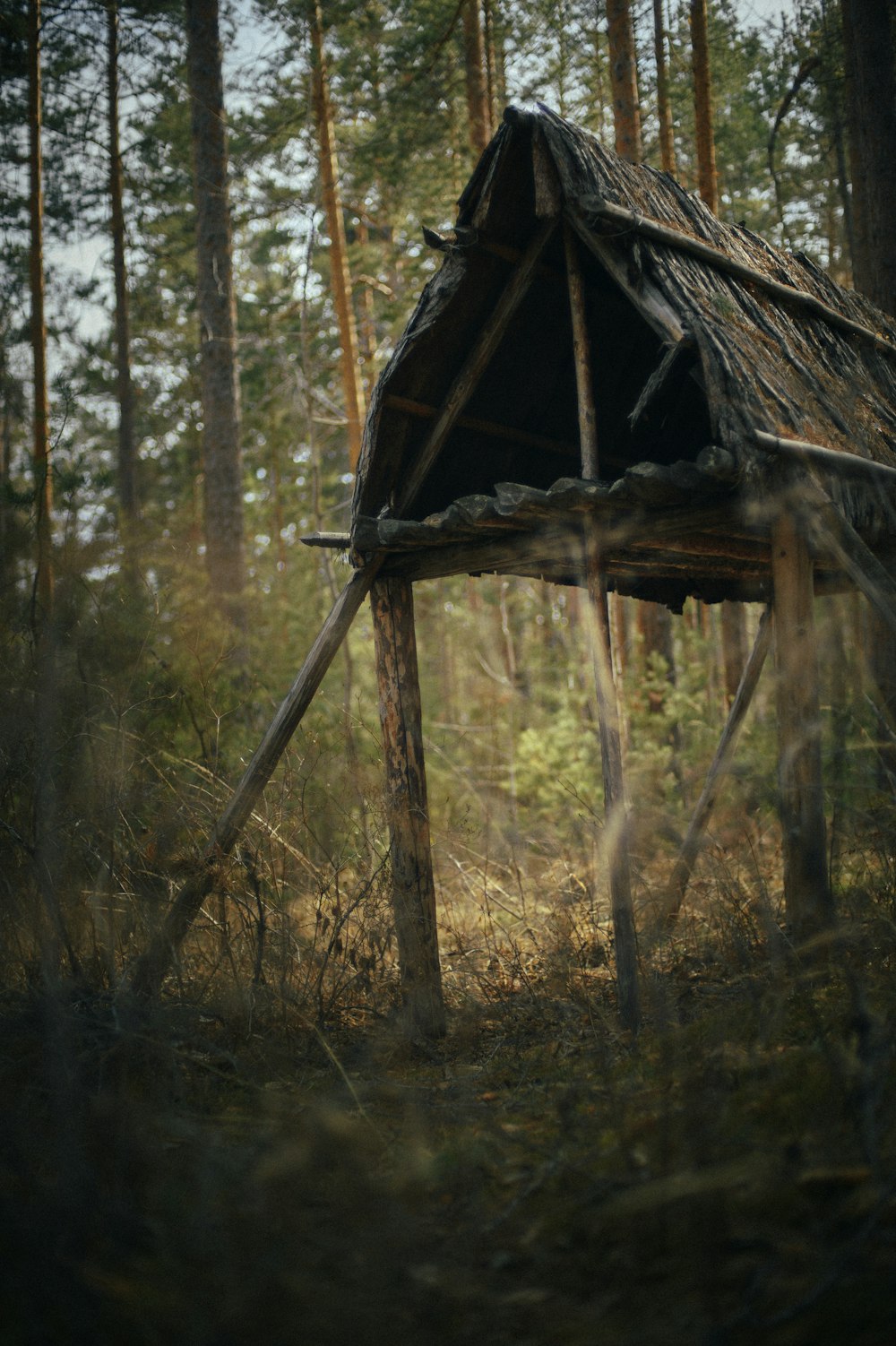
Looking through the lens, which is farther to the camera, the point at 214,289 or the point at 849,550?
the point at 214,289

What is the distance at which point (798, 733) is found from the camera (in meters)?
5.14

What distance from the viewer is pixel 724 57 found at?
12.9 meters

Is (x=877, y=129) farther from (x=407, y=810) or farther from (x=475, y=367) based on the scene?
(x=407, y=810)

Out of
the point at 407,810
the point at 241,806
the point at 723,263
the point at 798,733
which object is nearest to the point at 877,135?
the point at 723,263

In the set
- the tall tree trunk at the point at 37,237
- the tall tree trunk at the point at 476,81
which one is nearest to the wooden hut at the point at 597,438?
the tall tree trunk at the point at 476,81

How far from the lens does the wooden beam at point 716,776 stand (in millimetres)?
6988

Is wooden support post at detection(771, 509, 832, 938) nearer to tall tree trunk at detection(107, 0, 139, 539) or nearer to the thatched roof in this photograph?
the thatched roof

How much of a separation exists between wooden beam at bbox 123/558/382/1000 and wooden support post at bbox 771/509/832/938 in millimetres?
2368

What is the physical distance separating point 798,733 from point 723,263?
9.08 ft

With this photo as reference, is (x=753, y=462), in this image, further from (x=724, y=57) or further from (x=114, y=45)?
(x=114, y=45)

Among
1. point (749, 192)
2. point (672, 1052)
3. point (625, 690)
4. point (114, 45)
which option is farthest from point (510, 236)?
point (749, 192)

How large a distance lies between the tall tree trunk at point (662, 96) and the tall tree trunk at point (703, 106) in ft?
2.05

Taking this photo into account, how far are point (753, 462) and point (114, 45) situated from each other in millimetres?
15104

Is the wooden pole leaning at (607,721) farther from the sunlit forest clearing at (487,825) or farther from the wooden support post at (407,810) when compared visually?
the wooden support post at (407,810)
